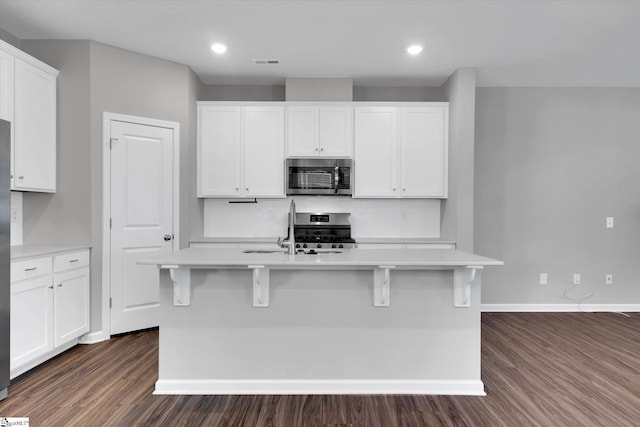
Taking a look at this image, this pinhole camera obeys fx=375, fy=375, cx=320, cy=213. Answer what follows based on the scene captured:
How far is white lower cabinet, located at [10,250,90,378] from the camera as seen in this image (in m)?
2.61

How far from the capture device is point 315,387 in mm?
2482

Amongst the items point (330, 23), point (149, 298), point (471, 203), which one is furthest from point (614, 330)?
point (149, 298)

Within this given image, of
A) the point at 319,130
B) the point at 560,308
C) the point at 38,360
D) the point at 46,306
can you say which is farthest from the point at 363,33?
the point at 560,308

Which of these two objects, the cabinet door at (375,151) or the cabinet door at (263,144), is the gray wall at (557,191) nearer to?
the cabinet door at (375,151)

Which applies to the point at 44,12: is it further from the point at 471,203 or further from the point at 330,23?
the point at 471,203

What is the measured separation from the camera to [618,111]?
4637mm

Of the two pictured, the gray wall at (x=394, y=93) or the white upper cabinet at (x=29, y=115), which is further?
the gray wall at (x=394, y=93)

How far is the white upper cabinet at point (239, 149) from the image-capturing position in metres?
4.33

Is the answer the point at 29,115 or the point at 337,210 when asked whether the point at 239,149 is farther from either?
the point at 29,115

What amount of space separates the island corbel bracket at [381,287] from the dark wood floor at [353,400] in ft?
2.00

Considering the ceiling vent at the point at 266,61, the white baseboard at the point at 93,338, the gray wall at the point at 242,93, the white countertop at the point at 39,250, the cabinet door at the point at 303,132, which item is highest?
the ceiling vent at the point at 266,61

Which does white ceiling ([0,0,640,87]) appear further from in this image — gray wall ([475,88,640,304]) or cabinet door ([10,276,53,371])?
cabinet door ([10,276,53,371])

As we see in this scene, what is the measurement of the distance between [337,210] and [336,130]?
0.99 metres

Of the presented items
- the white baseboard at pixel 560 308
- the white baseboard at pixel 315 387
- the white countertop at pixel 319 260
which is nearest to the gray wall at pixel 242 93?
the white countertop at pixel 319 260
